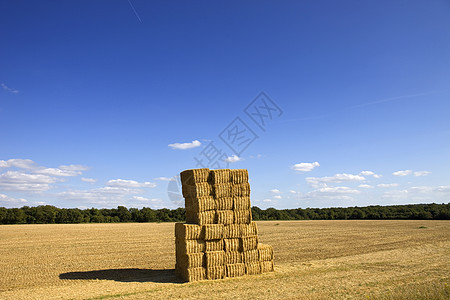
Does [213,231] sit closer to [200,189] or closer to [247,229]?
[247,229]

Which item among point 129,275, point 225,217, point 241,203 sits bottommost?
point 129,275

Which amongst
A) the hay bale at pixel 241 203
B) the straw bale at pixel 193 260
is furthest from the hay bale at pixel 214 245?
the hay bale at pixel 241 203

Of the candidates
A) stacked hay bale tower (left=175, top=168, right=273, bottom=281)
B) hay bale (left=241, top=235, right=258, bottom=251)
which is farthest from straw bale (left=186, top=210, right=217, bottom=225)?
hay bale (left=241, top=235, right=258, bottom=251)

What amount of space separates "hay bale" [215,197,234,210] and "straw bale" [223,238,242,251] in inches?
49.8

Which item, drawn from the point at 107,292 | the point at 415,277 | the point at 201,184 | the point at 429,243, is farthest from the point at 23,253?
the point at 429,243

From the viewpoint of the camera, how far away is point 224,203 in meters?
13.1

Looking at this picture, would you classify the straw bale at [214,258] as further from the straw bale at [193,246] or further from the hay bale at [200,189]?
the hay bale at [200,189]

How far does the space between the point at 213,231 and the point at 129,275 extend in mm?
3910

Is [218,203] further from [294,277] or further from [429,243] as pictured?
[429,243]

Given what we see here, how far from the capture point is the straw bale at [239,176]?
1338 cm

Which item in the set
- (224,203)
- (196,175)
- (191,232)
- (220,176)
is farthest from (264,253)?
(196,175)

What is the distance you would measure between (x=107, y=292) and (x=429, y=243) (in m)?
20.2

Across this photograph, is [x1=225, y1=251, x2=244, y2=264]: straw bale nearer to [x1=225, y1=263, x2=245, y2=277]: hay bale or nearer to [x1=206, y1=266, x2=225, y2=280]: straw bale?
[x1=225, y1=263, x2=245, y2=277]: hay bale

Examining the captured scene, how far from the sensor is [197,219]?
12.8 metres
